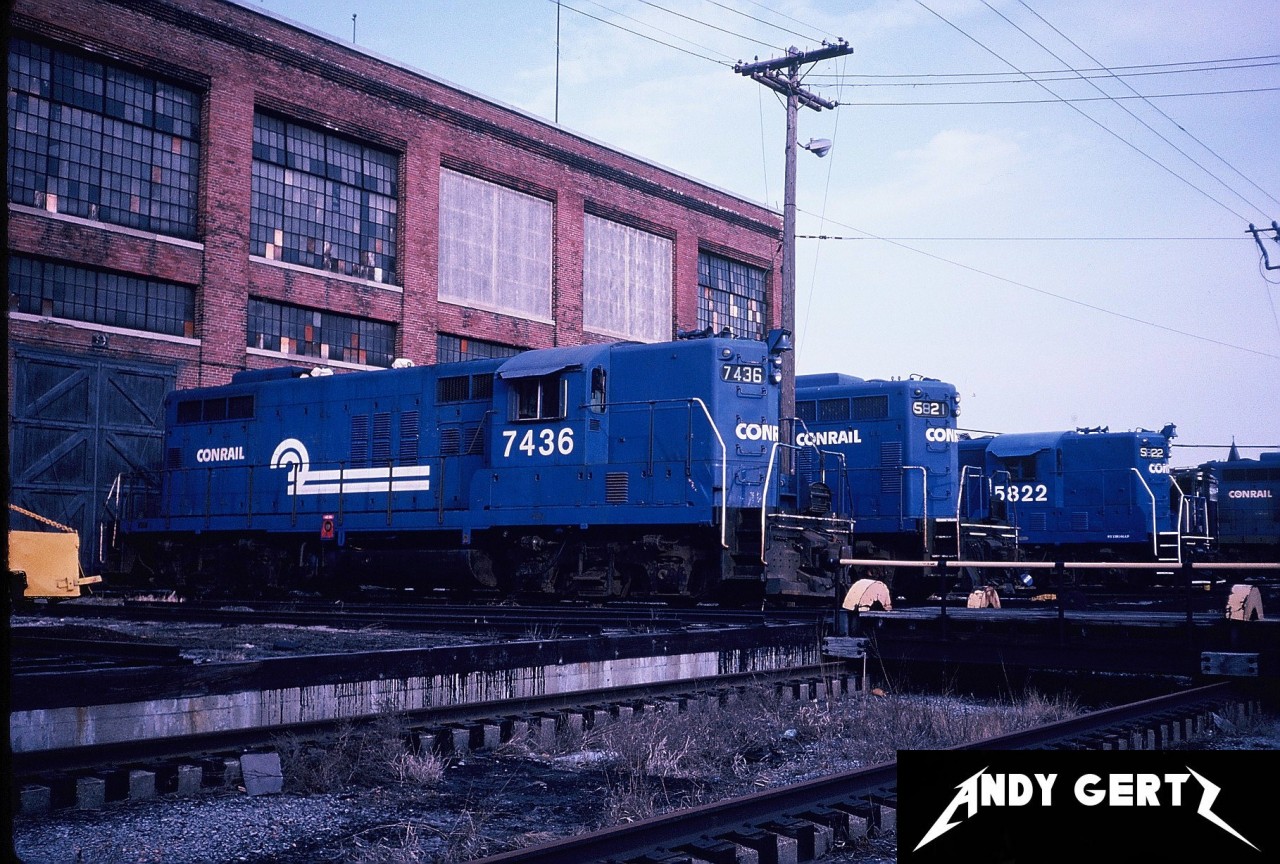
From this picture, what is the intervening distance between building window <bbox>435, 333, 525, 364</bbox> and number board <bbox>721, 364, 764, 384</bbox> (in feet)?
42.1

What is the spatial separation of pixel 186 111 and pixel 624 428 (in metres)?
14.3

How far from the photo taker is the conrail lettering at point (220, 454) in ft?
66.0

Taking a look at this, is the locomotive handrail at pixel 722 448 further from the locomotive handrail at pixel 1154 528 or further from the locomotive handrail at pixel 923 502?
the locomotive handrail at pixel 1154 528

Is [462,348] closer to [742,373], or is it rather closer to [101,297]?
[101,297]

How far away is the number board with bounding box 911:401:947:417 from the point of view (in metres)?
19.0

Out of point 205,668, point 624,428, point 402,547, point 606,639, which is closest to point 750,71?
point 624,428

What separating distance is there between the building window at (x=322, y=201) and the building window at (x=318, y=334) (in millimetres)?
1110

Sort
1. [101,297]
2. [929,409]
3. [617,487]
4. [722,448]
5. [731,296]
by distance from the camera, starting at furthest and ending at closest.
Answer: [731,296]
[101,297]
[929,409]
[617,487]
[722,448]

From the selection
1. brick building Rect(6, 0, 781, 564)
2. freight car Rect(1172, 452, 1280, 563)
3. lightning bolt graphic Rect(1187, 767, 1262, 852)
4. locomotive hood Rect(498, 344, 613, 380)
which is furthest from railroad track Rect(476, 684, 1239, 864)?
freight car Rect(1172, 452, 1280, 563)

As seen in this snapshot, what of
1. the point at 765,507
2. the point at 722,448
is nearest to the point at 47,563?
the point at 722,448

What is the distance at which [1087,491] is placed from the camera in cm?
2336

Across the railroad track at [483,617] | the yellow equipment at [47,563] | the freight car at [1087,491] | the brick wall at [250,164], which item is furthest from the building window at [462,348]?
the railroad track at [483,617]

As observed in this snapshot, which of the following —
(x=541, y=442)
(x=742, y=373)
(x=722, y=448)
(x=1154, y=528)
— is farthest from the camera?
(x=1154, y=528)

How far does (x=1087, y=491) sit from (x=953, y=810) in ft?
70.0
